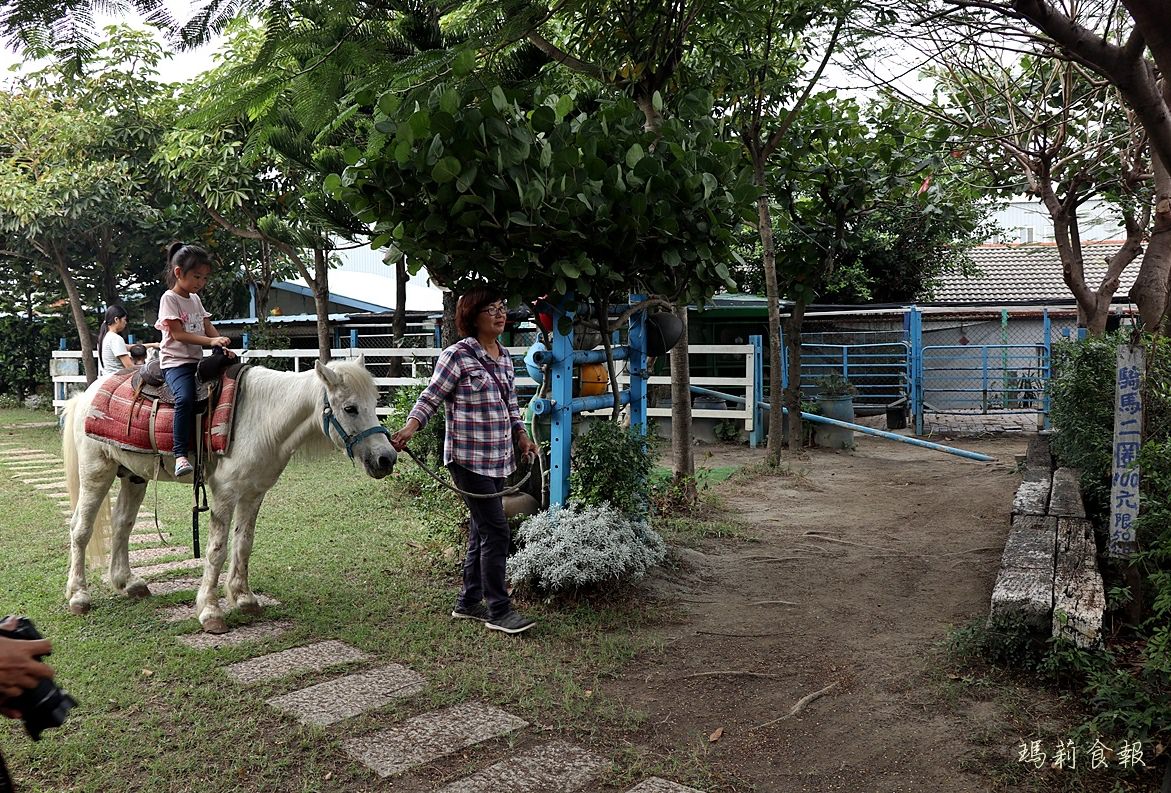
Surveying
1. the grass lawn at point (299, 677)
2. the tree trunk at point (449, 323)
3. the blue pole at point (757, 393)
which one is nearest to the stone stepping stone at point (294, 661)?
the grass lawn at point (299, 677)

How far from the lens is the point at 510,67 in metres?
5.19

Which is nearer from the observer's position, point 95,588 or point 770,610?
point 770,610

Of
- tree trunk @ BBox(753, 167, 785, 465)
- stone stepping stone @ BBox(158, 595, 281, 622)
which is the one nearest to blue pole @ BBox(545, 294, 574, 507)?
stone stepping stone @ BBox(158, 595, 281, 622)

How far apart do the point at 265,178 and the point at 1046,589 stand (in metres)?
11.3

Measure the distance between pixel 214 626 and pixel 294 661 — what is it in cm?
67

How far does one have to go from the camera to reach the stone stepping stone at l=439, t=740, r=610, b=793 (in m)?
2.93

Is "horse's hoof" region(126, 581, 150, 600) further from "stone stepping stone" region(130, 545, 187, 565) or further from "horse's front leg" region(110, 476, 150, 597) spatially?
"stone stepping stone" region(130, 545, 187, 565)

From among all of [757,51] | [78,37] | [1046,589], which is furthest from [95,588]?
[757,51]

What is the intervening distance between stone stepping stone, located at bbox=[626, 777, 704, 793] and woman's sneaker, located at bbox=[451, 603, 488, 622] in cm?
180

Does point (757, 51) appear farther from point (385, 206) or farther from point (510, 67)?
point (385, 206)

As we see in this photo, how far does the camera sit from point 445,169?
385cm

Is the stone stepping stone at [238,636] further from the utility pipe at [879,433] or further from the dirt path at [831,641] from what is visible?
the utility pipe at [879,433]

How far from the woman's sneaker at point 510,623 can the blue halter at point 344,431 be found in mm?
1099

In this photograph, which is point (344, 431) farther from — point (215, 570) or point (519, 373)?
point (519, 373)
